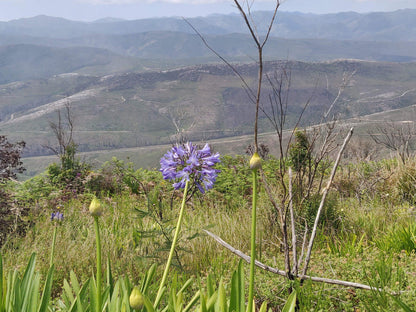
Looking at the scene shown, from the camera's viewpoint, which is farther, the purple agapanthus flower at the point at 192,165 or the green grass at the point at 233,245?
the green grass at the point at 233,245

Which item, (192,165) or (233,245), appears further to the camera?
(233,245)

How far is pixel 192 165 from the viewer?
5.55ft

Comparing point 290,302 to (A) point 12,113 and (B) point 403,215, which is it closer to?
(B) point 403,215

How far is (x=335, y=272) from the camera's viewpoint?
2.96 metres

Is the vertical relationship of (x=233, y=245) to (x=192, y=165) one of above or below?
below

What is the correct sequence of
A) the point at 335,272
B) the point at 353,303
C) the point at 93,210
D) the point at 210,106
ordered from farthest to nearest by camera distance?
the point at 210,106 → the point at 335,272 → the point at 353,303 → the point at 93,210

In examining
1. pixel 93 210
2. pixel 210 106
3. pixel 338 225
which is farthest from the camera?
pixel 210 106

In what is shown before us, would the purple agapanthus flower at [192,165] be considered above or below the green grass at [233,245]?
above

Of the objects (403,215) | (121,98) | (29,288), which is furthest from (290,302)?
(121,98)

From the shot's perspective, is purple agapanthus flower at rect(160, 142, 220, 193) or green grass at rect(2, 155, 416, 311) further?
green grass at rect(2, 155, 416, 311)

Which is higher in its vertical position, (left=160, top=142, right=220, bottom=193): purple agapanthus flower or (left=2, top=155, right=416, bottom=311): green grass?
(left=160, top=142, right=220, bottom=193): purple agapanthus flower

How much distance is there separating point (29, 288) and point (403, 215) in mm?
4273

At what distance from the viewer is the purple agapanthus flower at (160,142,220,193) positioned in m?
1.69

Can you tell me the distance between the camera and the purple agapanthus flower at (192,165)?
169 centimetres
